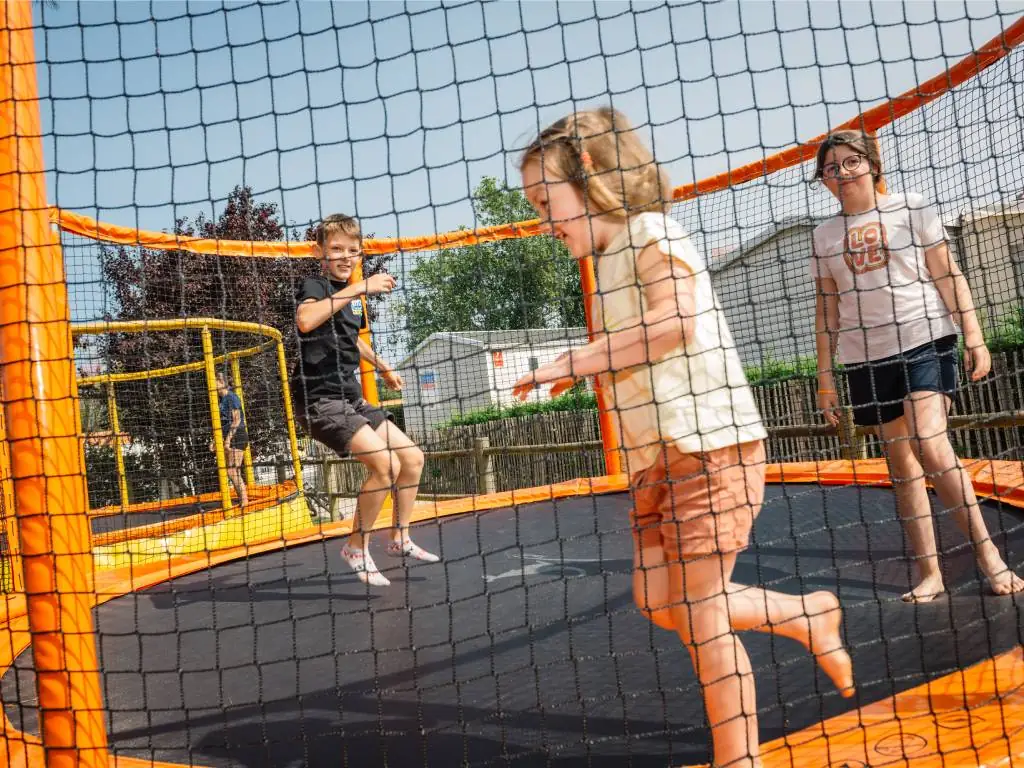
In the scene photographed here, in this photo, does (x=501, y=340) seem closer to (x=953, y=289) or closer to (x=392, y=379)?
(x=392, y=379)

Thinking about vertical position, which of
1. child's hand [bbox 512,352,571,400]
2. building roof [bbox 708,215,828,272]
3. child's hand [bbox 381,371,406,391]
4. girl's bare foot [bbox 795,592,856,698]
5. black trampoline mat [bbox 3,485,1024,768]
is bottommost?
black trampoline mat [bbox 3,485,1024,768]

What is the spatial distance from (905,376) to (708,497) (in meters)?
0.78

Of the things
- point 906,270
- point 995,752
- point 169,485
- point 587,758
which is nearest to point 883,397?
point 906,270

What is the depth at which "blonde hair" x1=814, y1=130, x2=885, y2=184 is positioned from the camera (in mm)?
1749

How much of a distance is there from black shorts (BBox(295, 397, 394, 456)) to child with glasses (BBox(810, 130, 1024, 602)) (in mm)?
1269

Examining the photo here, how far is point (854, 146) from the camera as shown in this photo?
1750mm

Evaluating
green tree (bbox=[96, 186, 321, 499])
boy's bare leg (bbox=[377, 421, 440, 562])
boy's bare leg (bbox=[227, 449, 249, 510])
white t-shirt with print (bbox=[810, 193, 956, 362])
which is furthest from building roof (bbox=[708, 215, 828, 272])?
boy's bare leg (bbox=[227, 449, 249, 510])

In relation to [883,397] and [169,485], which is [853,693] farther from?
[169,485]

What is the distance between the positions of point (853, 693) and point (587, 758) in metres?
0.44

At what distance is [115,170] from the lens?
1.39 metres

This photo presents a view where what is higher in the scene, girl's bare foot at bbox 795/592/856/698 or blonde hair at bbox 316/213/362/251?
blonde hair at bbox 316/213/362/251

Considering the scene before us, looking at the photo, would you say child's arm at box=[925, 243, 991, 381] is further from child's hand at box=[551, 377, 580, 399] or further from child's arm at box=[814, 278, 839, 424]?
child's hand at box=[551, 377, 580, 399]

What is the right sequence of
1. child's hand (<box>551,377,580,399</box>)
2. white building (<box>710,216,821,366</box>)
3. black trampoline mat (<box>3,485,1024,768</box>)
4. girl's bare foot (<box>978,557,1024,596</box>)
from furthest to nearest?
white building (<box>710,216,821,366</box>) → girl's bare foot (<box>978,557,1024,596</box>) → black trampoline mat (<box>3,485,1024,768</box>) → child's hand (<box>551,377,580,399</box>)

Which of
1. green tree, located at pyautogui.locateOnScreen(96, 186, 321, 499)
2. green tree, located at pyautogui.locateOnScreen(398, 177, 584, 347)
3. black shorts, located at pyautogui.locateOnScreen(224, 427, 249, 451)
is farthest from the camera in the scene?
green tree, located at pyautogui.locateOnScreen(96, 186, 321, 499)
